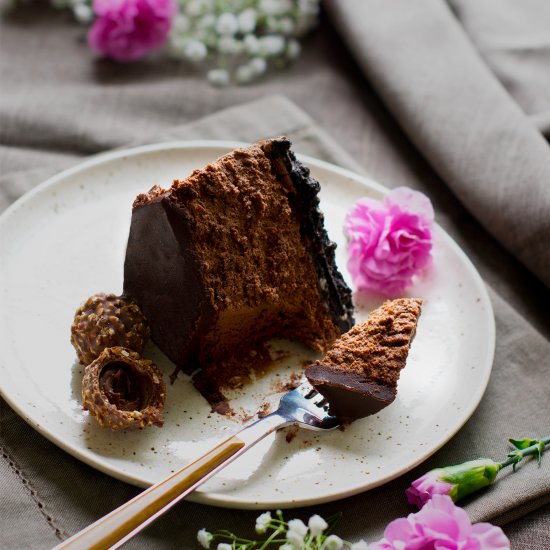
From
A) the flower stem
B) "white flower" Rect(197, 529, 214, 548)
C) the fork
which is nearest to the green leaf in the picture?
the flower stem

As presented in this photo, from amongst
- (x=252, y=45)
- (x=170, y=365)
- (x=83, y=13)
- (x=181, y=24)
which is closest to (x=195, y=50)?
(x=181, y=24)

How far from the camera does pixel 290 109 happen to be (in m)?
3.55

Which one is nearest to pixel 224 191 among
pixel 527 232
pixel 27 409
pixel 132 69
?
pixel 27 409

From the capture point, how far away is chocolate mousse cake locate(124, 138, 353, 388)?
7.59 feet

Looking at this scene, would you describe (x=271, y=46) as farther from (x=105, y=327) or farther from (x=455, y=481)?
(x=455, y=481)

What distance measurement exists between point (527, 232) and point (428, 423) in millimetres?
997

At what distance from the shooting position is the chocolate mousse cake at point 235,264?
231cm

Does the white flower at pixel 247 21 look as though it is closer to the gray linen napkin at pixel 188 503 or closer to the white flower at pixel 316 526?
the gray linen napkin at pixel 188 503

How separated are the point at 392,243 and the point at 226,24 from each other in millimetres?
1689

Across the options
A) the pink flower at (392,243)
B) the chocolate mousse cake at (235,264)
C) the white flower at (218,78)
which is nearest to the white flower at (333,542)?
the chocolate mousse cake at (235,264)

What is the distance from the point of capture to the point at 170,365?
2469mm

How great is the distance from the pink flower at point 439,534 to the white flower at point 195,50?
2585 mm

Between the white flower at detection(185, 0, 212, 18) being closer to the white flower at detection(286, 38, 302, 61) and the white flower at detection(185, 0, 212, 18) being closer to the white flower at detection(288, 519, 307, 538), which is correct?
the white flower at detection(286, 38, 302, 61)

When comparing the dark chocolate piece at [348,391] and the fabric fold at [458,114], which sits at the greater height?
the fabric fold at [458,114]
